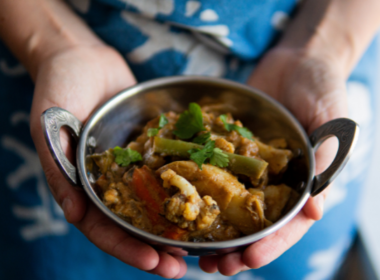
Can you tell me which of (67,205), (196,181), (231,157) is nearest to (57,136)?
(67,205)

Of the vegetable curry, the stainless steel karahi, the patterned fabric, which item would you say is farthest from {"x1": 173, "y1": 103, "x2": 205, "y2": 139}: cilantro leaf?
the patterned fabric

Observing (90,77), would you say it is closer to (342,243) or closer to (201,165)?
(201,165)

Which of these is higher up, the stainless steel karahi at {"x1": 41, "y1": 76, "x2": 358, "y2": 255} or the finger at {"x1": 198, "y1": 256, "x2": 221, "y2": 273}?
the stainless steel karahi at {"x1": 41, "y1": 76, "x2": 358, "y2": 255}

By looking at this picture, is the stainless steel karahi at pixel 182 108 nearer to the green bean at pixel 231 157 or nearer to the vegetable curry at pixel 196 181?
the vegetable curry at pixel 196 181

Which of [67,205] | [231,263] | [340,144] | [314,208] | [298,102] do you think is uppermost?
[340,144]

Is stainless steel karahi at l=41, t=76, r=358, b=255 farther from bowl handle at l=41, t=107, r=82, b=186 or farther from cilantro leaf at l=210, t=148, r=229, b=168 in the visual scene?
cilantro leaf at l=210, t=148, r=229, b=168

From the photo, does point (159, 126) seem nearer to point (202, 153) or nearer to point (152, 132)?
point (152, 132)
